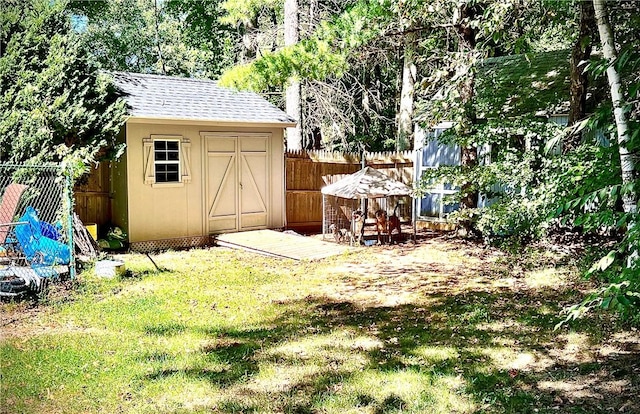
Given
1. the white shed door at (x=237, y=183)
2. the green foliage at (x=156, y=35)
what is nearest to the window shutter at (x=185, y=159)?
the white shed door at (x=237, y=183)

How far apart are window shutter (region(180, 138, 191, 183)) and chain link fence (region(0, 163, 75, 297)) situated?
8.34ft

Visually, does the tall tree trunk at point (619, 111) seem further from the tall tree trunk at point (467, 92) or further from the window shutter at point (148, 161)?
the window shutter at point (148, 161)

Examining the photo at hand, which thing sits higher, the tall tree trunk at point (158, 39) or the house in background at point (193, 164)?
the tall tree trunk at point (158, 39)

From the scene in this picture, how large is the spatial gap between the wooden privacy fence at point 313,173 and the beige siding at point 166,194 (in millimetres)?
2030

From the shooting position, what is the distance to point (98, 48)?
26.2 m

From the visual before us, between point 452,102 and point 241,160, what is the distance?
14.9 ft

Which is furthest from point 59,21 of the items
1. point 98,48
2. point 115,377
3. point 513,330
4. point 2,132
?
point 98,48

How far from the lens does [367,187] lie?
10.4m

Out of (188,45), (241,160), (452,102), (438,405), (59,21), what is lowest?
(438,405)

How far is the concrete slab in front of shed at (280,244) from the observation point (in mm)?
9703

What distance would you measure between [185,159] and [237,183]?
4.28ft

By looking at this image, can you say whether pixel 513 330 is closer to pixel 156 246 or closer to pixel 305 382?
pixel 305 382

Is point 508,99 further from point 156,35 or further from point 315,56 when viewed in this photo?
point 156,35

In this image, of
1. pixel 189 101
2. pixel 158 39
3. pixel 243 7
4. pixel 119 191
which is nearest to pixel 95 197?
pixel 119 191
